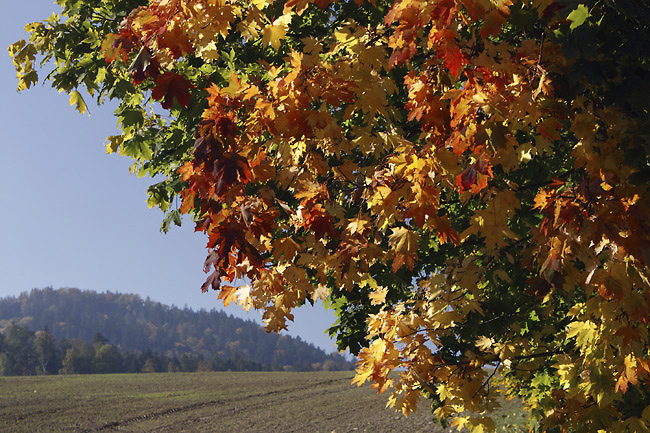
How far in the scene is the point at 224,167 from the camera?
4.21 meters

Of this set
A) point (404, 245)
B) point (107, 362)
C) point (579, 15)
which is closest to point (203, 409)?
point (404, 245)

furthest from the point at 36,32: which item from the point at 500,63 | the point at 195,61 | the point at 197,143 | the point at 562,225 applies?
the point at 562,225

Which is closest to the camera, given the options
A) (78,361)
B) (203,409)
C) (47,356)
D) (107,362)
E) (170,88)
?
(170,88)

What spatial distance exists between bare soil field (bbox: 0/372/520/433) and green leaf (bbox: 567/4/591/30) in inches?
829

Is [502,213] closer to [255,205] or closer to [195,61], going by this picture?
[255,205]

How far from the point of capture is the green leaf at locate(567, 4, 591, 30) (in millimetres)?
3842

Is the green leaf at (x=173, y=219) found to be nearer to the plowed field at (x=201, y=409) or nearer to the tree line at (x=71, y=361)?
→ the plowed field at (x=201, y=409)

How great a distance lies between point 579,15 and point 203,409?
139 feet

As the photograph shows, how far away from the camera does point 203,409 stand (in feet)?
138

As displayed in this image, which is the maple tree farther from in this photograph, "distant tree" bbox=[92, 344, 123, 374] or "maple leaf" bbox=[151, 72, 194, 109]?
"distant tree" bbox=[92, 344, 123, 374]

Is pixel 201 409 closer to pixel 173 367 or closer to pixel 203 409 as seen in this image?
pixel 203 409

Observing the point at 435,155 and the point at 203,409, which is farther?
the point at 203,409

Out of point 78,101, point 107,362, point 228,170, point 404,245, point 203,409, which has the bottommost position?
point 203,409

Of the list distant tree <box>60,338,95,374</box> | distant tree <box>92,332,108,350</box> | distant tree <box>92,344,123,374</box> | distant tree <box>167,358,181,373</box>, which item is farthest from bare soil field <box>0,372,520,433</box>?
distant tree <box>92,332,108,350</box>
